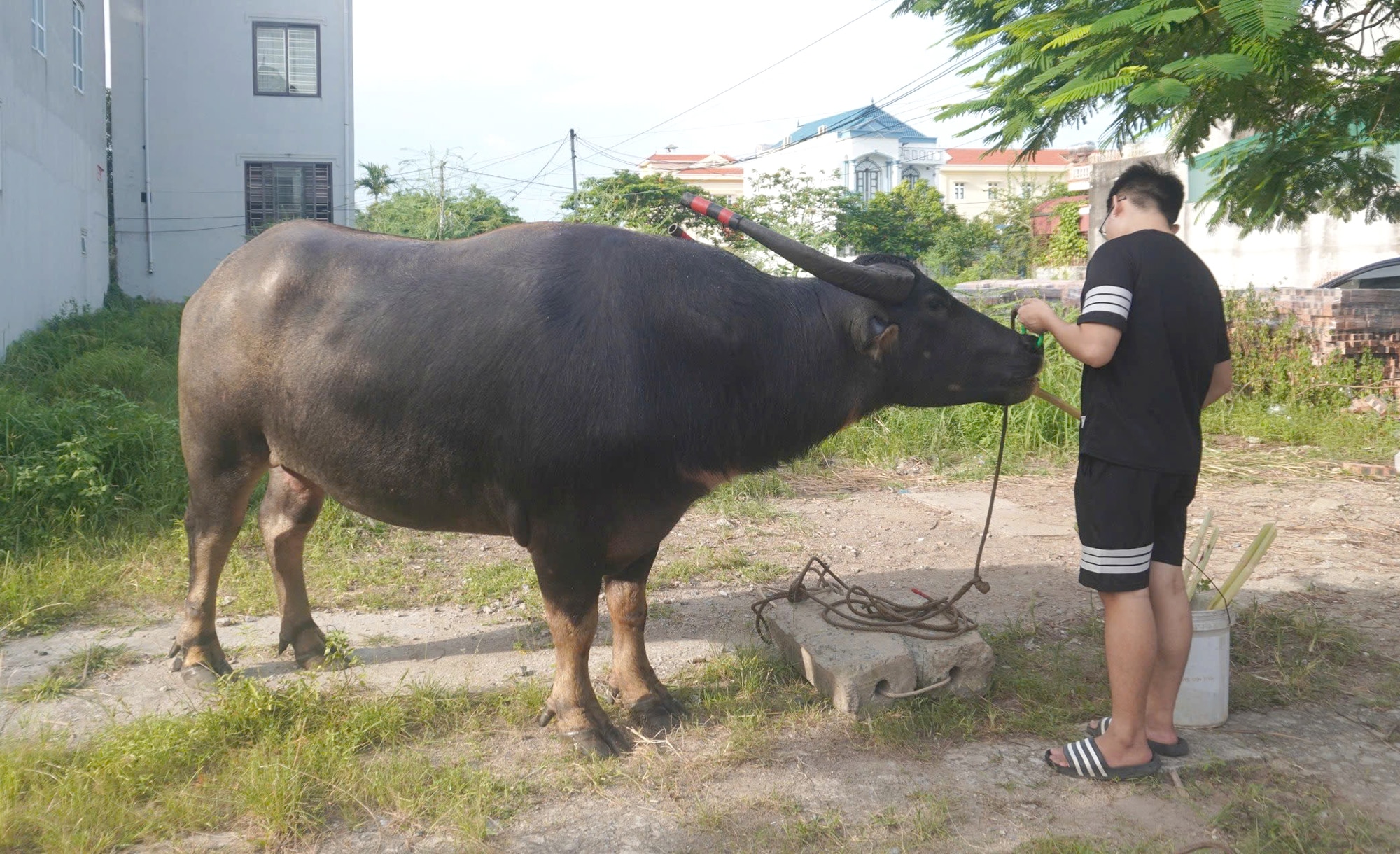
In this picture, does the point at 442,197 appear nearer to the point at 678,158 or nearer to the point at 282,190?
the point at 282,190

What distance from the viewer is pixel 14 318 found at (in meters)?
10.7

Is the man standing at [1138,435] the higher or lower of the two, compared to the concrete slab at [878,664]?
higher

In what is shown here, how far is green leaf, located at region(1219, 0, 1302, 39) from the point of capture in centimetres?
315

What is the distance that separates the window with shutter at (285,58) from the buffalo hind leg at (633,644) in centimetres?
1992

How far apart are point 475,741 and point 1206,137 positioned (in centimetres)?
407

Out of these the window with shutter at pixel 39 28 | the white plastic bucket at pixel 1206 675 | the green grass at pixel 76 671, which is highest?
the window with shutter at pixel 39 28

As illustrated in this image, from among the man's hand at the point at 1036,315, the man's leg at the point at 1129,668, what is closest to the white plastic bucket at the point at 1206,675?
the man's leg at the point at 1129,668

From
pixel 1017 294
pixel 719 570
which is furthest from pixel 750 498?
pixel 1017 294

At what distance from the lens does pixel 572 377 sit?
3.52 m

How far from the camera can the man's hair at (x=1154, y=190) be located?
346 cm

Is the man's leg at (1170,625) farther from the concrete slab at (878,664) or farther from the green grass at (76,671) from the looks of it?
the green grass at (76,671)

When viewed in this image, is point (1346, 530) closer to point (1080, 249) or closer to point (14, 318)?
point (14, 318)

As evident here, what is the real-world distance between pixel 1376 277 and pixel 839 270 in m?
11.1

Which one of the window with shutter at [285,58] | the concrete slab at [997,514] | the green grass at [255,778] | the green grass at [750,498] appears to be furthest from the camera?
the window with shutter at [285,58]
